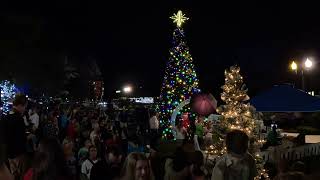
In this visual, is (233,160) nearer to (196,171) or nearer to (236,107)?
(196,171)

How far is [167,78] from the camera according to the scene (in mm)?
25125

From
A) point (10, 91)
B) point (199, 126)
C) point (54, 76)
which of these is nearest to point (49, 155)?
point (199, 126)

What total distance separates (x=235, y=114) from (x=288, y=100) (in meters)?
1.37

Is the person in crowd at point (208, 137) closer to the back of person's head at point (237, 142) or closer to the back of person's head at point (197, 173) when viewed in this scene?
the back of person's head at point (197, 173)

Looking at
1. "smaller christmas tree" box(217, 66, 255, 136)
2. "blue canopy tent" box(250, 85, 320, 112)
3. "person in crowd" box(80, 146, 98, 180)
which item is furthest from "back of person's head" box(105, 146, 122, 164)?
"blue canopy tent" box(250, 85, 320, 112)

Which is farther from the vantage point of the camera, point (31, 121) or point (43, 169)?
point (31, 121)

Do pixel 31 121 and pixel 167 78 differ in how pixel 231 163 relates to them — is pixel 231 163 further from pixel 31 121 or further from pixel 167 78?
pixel 167 78

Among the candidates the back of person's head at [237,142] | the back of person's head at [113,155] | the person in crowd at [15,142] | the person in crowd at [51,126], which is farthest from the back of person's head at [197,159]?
the person in crowd at [51,126]

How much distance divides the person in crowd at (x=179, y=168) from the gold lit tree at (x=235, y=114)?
4.68 meters

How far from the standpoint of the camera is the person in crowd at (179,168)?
6348 mm

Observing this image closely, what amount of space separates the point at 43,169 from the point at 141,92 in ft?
231

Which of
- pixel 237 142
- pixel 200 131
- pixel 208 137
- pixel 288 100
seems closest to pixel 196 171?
pixel 237 142

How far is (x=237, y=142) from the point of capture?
209 inches

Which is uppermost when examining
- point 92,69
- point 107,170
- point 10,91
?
point 92,69
